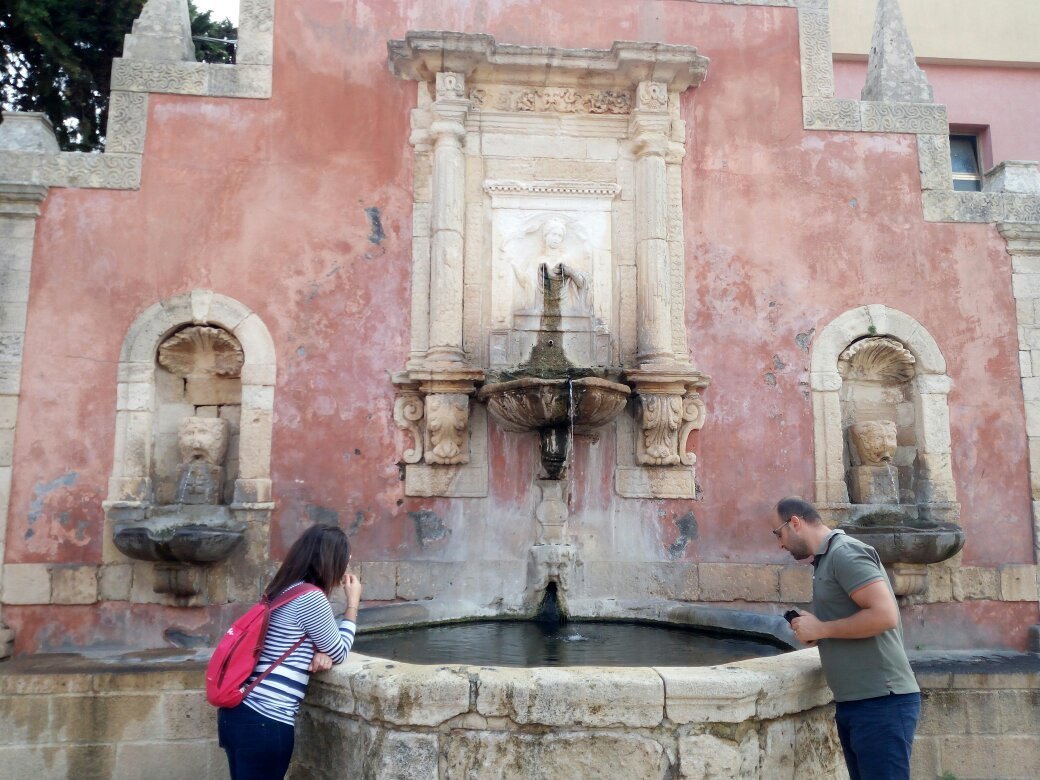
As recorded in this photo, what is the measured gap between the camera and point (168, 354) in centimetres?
639

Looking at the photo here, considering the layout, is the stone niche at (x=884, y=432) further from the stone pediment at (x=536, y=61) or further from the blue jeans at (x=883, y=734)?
the blue jeans at (x=883, y=734)

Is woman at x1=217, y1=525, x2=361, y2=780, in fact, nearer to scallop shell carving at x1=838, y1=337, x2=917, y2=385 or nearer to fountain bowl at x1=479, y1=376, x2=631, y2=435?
fountain bowl at x1=479, y1=376, x2=631, y2=435

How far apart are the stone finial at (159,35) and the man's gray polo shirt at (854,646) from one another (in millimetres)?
5935

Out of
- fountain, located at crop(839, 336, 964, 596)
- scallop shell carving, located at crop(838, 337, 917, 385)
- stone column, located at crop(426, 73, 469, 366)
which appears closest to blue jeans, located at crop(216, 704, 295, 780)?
stone column, located at crop(426, 73, 469, 366)

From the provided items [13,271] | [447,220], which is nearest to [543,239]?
[447,220]

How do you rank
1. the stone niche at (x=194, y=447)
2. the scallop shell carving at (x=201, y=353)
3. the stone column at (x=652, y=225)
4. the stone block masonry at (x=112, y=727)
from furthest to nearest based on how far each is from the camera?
1. the stone column at (x=652, y=225)
2. the scallop shell carving at (x=201, y=353)
3. the stone niche at (x=194, y=447)
4. the stone block masonry at (x=112, y=727)

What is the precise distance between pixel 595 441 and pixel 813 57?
11.7 ft

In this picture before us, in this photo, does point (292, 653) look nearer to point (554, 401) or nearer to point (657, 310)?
point (554, 401)

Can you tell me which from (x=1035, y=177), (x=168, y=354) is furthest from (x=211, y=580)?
(x=1035, y=177)

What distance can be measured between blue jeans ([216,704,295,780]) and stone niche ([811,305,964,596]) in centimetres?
453

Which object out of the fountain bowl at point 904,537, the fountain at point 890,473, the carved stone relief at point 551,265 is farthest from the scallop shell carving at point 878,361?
the carved stone relief at point 551,265

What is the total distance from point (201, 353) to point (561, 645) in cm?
352

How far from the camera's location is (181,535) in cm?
566

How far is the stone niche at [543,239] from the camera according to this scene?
6391mm
